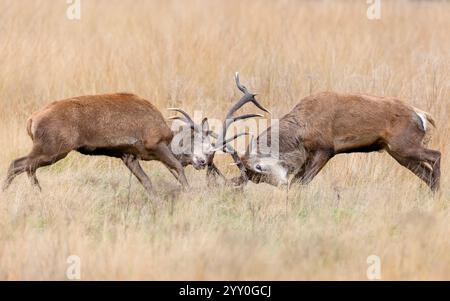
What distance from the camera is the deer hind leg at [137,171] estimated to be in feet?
30.4

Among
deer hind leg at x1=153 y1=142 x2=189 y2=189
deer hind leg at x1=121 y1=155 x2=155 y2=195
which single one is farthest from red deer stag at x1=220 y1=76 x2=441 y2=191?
deer hind leg at x1=121 y1=155 x2=155 y2=195

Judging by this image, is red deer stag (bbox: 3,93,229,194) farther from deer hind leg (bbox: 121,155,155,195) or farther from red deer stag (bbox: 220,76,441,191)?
red deer stag (bbox: 220,76,441,191)

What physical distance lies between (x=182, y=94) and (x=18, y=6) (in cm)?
324

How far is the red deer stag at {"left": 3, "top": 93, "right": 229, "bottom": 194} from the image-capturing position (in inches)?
341

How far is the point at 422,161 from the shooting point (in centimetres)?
921

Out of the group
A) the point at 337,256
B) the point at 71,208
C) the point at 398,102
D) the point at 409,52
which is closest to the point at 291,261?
the point at 337,256

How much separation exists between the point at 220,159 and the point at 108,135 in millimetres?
1727

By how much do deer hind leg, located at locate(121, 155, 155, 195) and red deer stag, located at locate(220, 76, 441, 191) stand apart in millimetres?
793

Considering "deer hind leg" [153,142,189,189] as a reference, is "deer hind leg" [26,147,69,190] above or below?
above

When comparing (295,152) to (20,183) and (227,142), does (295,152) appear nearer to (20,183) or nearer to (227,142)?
(227,142)

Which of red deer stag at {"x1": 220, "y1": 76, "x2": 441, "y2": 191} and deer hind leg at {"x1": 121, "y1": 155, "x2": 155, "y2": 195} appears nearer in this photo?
red deer stag at {"x1": 220, "y1": 76, "x2": 441, "y2": 191}

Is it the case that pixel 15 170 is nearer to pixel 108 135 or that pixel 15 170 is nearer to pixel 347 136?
pixel 108 135

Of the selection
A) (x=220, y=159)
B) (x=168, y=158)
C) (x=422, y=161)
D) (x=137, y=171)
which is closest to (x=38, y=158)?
(x=137, y=171)

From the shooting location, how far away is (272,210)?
845cm
